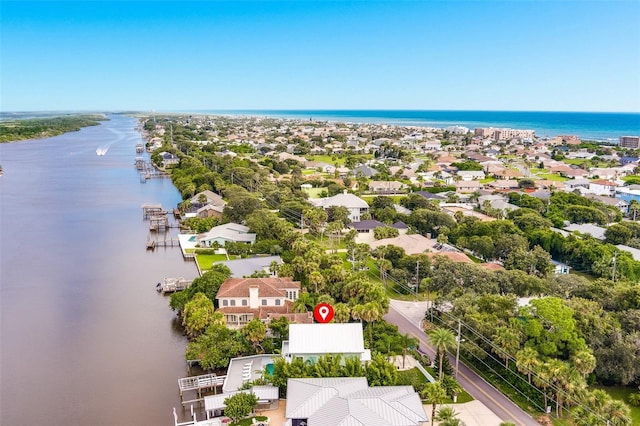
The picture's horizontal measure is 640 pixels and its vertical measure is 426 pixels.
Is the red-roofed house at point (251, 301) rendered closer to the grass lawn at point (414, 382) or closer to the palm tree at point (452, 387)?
the grass lawn at point (414, 382)

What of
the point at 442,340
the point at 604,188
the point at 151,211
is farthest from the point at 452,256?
the point at 604,188

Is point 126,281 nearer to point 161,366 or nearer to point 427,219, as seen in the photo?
point 161,366

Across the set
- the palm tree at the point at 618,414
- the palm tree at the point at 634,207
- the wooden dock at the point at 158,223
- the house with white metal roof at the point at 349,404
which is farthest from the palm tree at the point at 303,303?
the palm tree at the point at 634,207

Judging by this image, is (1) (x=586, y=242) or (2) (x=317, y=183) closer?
(1) (x=586, y=242)

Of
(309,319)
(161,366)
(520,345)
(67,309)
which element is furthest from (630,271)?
(67,309)

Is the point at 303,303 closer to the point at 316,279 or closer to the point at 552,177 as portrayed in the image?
the point at 316,279

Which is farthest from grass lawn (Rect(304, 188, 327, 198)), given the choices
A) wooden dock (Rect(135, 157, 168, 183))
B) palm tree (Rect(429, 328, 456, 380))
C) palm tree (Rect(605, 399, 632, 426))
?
palm tree (Rect(605, 399, 632, 426))

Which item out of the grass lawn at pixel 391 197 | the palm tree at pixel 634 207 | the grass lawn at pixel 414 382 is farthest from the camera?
the grass lawn at pixel 391 197
